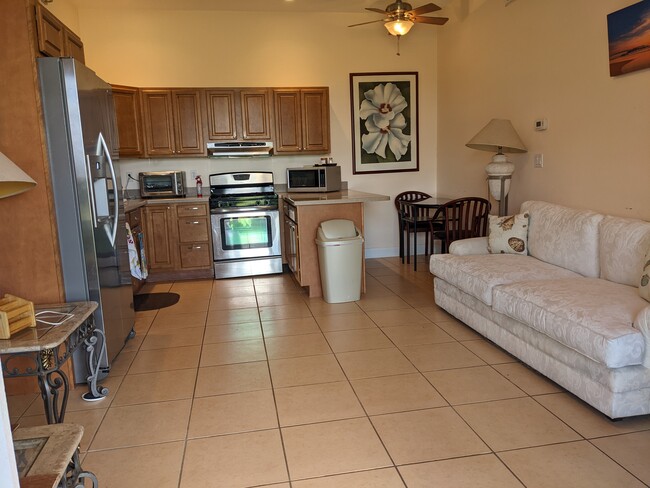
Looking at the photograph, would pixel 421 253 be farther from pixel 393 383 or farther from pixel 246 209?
pixel 393 383

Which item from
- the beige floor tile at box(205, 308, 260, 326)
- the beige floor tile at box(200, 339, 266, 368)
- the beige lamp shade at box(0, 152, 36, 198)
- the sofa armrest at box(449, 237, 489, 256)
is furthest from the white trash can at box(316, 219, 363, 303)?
the beige lamp shade at box(0, 152, 36, 198)

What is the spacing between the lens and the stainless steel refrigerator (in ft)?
8.75

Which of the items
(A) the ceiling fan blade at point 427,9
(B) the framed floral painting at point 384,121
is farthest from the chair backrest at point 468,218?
(A) the ceiling fan blade at point 427,9

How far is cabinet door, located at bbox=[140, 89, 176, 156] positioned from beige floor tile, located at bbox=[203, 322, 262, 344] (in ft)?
8.44

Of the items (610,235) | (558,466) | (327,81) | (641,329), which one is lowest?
(558,466)

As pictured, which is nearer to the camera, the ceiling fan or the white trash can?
the white trash can

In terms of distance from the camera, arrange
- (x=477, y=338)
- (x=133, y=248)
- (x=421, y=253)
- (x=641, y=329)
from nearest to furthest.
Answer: (x=641, y=329), (x=477, y=338), (x=133, y=248), (x=421, y=253)

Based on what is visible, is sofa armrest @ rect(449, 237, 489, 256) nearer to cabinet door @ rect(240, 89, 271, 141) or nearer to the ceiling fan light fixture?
the ceiling fan light fixture

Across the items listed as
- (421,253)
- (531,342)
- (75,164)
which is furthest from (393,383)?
(421,253)

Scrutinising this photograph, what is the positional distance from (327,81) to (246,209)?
6.29 ft

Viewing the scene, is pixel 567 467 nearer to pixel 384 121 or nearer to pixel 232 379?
pixel 232 379

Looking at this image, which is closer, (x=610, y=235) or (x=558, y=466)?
(x=558, y=466)

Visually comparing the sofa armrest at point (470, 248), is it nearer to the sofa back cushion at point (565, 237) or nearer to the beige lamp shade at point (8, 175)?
the sofa back cushion at point (565, 237)

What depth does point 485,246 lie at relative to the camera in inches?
158
